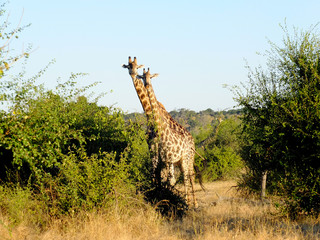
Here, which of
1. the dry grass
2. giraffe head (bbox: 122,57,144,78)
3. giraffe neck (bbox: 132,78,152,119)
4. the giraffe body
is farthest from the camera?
giraffe neck (bbox: 132,78,152,119)

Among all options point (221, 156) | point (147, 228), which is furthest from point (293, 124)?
point (221, 156)

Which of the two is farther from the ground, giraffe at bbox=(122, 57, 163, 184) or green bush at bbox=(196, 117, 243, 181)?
giraffe at bbox=(122, 57, 163, 184)

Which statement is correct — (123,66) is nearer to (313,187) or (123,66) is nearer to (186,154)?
(186,154)

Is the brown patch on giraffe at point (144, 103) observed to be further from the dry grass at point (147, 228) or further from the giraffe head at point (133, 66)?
the dry grass at point (147, 228)

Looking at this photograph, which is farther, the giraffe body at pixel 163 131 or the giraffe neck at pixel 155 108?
the giraffe neck at pixel 155 108

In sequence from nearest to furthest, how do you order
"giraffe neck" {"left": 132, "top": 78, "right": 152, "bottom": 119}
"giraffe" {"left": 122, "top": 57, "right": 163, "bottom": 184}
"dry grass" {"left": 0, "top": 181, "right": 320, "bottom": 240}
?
"dry grass" {"left": 0, "top": 181, "right": 320, "bottom": 240} → "giraffe" {"left": 122, "top": 57, "right": 163, "bottom": 184} → "giraffe neck" {"left": 132, "top": 78, "right": 152, "bottom": 119}

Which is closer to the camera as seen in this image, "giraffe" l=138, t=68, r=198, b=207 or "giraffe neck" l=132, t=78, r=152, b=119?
"giraffe" l=138, t=68, r=198, b=207

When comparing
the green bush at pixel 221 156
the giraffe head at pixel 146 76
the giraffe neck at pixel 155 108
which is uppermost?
the giraffe head at pixel 146 76

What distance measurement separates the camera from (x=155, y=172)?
924 centimetres

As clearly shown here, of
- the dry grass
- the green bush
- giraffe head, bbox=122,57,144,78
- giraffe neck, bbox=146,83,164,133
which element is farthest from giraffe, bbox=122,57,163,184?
the green bush

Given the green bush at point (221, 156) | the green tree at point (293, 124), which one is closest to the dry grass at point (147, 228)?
the green tree at point (293, 124)

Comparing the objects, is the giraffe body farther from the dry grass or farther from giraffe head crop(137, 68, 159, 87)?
the dry grass

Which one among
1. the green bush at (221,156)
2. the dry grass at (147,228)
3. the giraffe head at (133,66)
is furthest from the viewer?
the green bush at (221,156)

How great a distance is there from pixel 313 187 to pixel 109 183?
368 cm
